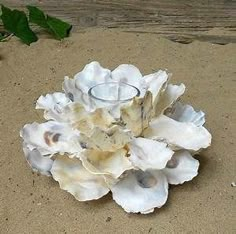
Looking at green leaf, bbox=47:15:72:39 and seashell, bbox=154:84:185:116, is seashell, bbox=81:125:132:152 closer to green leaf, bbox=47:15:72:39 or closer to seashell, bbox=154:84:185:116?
seashell, bbox=154:84:185:116

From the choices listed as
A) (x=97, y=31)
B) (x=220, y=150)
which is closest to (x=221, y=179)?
(x=220, y=150)

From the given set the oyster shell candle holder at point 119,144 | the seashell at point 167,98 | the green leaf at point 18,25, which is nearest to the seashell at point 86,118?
the oyster shell candle holder at point 119,144

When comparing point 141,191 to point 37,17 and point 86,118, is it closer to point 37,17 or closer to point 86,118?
point 86,118

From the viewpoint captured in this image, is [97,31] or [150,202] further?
[97,31]

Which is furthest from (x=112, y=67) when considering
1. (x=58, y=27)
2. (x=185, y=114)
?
(x=185, y=114)

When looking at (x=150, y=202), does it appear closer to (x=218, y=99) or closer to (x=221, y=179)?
(x=221, y=179)

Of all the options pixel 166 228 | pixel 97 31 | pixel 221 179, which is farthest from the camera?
pixel 97 31
